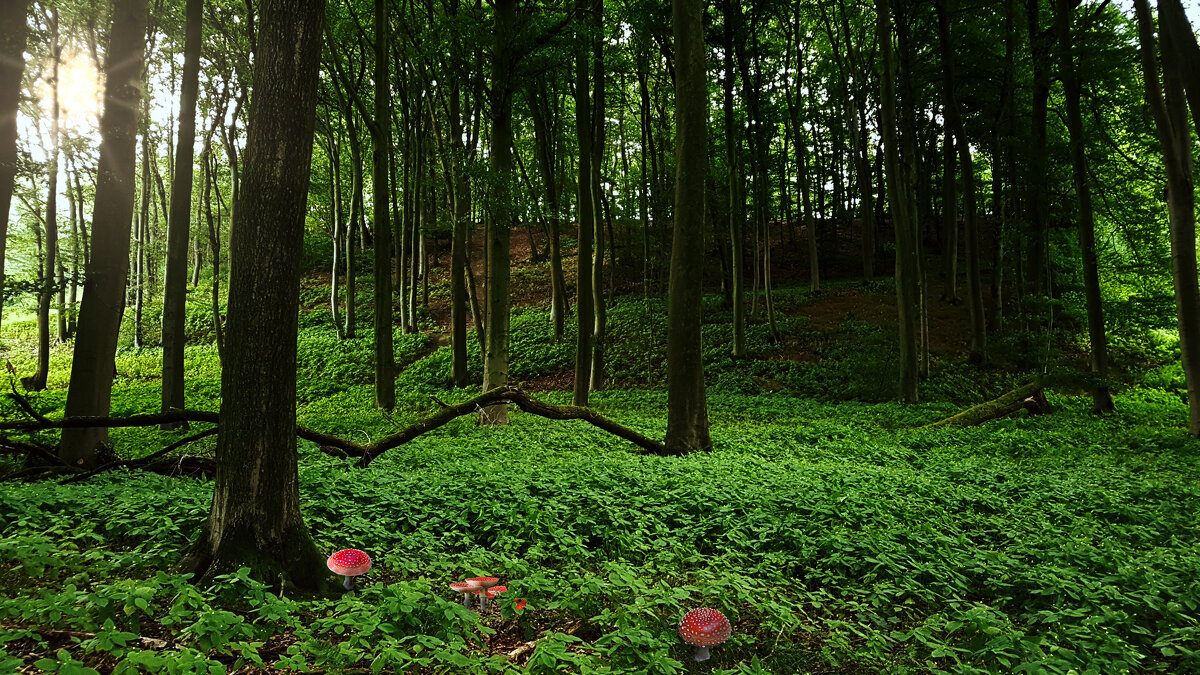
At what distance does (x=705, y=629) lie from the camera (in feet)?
9.34

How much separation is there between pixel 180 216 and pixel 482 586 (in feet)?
39.2

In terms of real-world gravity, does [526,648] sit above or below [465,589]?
below

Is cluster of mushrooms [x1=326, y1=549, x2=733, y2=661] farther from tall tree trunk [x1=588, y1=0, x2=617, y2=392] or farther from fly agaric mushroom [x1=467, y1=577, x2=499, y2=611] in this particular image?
tall tree trunk [x1=588, y1=0, x2=617, y2=392]

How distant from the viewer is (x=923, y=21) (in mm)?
21000

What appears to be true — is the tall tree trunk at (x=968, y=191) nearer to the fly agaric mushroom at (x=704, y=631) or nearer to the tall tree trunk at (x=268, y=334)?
the fly agaric mushroom at (x=704, y=631)

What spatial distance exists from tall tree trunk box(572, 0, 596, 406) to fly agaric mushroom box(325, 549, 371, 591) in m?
10.3

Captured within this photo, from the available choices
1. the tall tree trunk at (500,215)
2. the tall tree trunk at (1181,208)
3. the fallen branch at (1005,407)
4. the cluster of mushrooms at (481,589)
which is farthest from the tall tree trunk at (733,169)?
the cluster of mushrooms at (481,589)

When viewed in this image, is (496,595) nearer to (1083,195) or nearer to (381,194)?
(381,194)

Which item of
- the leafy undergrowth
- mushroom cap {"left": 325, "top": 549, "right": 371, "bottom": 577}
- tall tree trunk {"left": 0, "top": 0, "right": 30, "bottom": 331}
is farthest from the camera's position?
tall tree trunk {"left": 0, "top": 0, "right": 30, "bottom": 331}

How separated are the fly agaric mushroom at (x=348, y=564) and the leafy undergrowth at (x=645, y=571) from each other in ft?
0.55

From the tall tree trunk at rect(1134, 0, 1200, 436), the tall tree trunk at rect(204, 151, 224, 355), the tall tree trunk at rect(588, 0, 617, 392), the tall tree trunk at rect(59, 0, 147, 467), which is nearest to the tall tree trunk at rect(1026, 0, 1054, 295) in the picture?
the tall tree trunk at rect(1134, 0, 1200, 436)

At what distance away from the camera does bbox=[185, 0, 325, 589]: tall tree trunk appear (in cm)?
355

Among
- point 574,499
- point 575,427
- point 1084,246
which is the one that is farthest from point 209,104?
point 1084,246

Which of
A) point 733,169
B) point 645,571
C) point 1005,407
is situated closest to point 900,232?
point 1005,407
